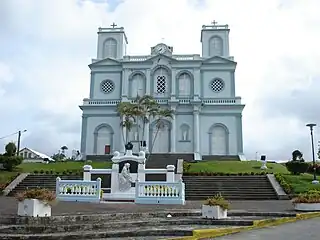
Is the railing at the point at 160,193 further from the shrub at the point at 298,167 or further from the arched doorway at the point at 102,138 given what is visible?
the arched doorway at the point at 102,138

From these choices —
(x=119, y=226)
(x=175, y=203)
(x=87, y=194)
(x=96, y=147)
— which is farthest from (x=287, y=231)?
(x=96, y=147)

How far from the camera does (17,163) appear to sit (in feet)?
106

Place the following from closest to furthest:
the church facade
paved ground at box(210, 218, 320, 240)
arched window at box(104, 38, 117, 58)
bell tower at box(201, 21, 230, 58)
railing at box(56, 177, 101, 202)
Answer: paved ground at box(210, 218, 320, 240) < railing at box(56, 177, 101, 202) < the church facade < bell tower at box(201, 21, 230, 58) < arched window at box(104, 38, 117, 58)

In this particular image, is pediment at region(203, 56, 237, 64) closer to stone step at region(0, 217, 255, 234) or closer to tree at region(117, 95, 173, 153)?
tree at region(117, 95, 173, 153)

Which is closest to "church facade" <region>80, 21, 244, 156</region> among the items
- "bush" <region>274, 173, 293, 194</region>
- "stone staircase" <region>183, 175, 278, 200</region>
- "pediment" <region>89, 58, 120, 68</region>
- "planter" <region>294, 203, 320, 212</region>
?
"pediment" <region>89, 58, 120, 68</region>

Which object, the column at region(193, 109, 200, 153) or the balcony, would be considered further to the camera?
the balcony

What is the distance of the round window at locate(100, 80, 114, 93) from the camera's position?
49681mm

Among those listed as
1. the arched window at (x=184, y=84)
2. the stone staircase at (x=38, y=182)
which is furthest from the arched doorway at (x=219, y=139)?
the stone staircase at (x=38, y=182)

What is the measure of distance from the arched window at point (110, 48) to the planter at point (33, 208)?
141 ft

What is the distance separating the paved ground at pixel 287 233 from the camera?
884cm

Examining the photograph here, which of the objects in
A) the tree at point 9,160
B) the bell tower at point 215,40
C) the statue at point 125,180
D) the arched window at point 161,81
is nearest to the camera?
the statue at point 125,180

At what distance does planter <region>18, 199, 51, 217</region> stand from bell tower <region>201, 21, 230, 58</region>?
42.4m

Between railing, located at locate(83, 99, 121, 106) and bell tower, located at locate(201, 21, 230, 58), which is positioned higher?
bell tower, located at locate(201, 21, 230, 58)

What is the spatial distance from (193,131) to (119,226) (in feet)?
119
